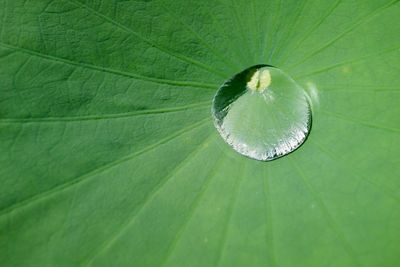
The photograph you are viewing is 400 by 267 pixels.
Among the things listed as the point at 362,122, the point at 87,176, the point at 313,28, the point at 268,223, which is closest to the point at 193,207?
the point at 268,223

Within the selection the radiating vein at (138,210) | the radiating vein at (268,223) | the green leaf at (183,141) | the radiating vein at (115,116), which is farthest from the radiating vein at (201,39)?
the radiating vein at (268,223)

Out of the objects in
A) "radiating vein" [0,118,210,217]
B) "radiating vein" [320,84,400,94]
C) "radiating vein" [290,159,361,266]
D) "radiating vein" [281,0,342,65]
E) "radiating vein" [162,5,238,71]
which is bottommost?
"radiating vein" [290,159,361,266]

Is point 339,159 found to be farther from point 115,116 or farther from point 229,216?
point 115,116

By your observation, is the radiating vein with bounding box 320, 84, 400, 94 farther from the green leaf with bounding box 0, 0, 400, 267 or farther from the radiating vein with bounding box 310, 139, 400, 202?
the radiating vein with bounding box 310, 139, 400, 202

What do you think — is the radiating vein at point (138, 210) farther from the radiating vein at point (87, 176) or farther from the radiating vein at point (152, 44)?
the radiating vein at point (152, 44)

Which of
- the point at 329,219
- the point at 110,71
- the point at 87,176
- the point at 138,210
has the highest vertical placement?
the point at 110,71

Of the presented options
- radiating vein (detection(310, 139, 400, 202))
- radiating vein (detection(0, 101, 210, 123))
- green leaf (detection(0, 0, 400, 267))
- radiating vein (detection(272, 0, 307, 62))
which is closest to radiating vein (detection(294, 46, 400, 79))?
green leaf (detection(0, 0, 400, 267))

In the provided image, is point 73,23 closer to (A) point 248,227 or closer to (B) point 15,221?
(B) point 15,221
